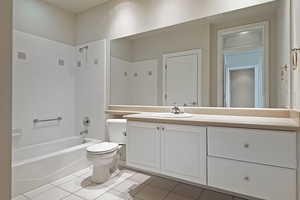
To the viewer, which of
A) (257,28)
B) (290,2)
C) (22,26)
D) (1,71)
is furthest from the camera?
(22,26)

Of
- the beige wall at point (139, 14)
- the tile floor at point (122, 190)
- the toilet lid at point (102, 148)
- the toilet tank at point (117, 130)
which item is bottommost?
the tile floor at point (122, 190)

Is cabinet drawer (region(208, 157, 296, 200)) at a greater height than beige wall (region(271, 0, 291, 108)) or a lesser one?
lesser

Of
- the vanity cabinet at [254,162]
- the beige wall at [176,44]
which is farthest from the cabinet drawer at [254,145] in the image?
the beige wall at [176,44]

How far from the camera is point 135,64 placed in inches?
100

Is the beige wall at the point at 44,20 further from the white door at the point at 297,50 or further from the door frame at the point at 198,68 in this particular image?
the white door at the point at 297,50

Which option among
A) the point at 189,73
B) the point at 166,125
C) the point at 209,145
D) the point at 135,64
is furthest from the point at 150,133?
the point at 135,64

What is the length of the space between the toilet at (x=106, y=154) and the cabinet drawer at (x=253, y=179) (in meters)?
1.20

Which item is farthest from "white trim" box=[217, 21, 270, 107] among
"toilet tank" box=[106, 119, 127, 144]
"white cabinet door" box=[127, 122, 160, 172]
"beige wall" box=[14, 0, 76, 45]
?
"beige wall" box=[14, 0, 76, 45]

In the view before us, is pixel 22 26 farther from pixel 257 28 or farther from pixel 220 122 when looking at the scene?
pixel 257 28

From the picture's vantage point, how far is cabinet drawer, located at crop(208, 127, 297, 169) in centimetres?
114

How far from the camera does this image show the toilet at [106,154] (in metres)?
1.94

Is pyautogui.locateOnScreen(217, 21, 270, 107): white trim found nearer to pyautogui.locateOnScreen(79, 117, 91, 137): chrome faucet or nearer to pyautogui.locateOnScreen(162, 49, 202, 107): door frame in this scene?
pyautogui.locateOnScreen(162, 49, 202, 107): door frame

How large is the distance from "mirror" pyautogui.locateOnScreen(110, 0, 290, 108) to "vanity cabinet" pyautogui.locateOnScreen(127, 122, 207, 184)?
67 cm

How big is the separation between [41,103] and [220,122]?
259cm
